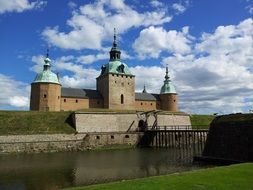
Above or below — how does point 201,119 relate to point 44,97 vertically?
below

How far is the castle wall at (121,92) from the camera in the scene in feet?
169

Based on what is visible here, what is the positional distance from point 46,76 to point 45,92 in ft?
8.11

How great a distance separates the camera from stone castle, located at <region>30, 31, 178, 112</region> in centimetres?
4541

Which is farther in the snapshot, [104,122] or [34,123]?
[104,122]

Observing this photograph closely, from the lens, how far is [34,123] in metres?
36.2

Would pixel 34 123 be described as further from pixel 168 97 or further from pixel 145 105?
pixel 168 97

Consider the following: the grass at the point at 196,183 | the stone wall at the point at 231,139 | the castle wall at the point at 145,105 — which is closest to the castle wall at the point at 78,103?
the castle wall at the point at 145,105

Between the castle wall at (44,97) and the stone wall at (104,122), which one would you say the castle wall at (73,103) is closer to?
the castle wall at (44,97)

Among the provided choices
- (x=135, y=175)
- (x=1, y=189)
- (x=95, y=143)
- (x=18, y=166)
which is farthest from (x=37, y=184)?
(x=95, y=143)

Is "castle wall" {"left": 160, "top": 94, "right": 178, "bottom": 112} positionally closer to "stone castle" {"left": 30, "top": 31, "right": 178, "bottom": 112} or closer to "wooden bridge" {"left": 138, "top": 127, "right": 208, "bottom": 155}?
"stone castle" {"left": 30, "top": 31, "right": 178, "bottom": 112}

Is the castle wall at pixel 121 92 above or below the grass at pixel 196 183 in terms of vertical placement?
above

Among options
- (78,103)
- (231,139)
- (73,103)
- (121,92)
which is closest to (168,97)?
(121,92)

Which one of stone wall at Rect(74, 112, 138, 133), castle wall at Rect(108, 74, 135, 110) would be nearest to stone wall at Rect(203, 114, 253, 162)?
stone wall at Rect(74, 112, 138, 133)

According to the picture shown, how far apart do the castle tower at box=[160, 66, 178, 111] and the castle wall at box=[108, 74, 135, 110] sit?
26.0 ft
